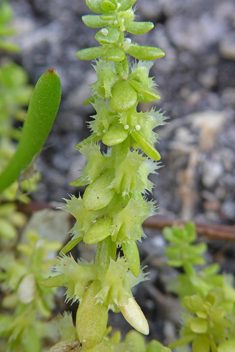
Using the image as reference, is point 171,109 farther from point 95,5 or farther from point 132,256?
point 132,256

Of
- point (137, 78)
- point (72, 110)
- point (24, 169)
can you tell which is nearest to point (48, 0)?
point (72, 110)

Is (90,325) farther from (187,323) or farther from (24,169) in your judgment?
(24,169)

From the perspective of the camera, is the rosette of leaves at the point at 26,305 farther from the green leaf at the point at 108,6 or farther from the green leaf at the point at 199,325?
the green leaf at the point at 108,6

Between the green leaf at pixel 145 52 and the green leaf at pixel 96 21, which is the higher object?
the green leaf at pixel 96 21


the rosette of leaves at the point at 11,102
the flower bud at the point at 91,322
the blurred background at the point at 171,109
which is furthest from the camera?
the rosette of leaves at the point at 11,102

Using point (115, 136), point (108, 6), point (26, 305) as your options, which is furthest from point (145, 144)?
point (26, 305)

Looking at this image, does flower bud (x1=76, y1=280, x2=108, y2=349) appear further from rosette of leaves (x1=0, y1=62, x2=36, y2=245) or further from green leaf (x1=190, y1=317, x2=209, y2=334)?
rosette of leaves (x1=0, y1=62, x2=36, y2=245)

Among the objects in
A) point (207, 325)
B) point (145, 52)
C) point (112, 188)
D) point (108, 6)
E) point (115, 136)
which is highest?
point (108, 6)

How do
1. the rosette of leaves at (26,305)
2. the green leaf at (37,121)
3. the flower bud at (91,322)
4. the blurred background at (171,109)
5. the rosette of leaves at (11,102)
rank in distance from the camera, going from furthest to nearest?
the rosette of leaves at (11,102), the blurred background at (171,109), the rosette of leaves at (26,305), the green leaf at (37,121), the flower bud at (91,322)

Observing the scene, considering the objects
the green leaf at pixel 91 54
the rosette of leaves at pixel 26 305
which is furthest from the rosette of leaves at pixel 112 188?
the rosette of leaves at pixel 26 305
